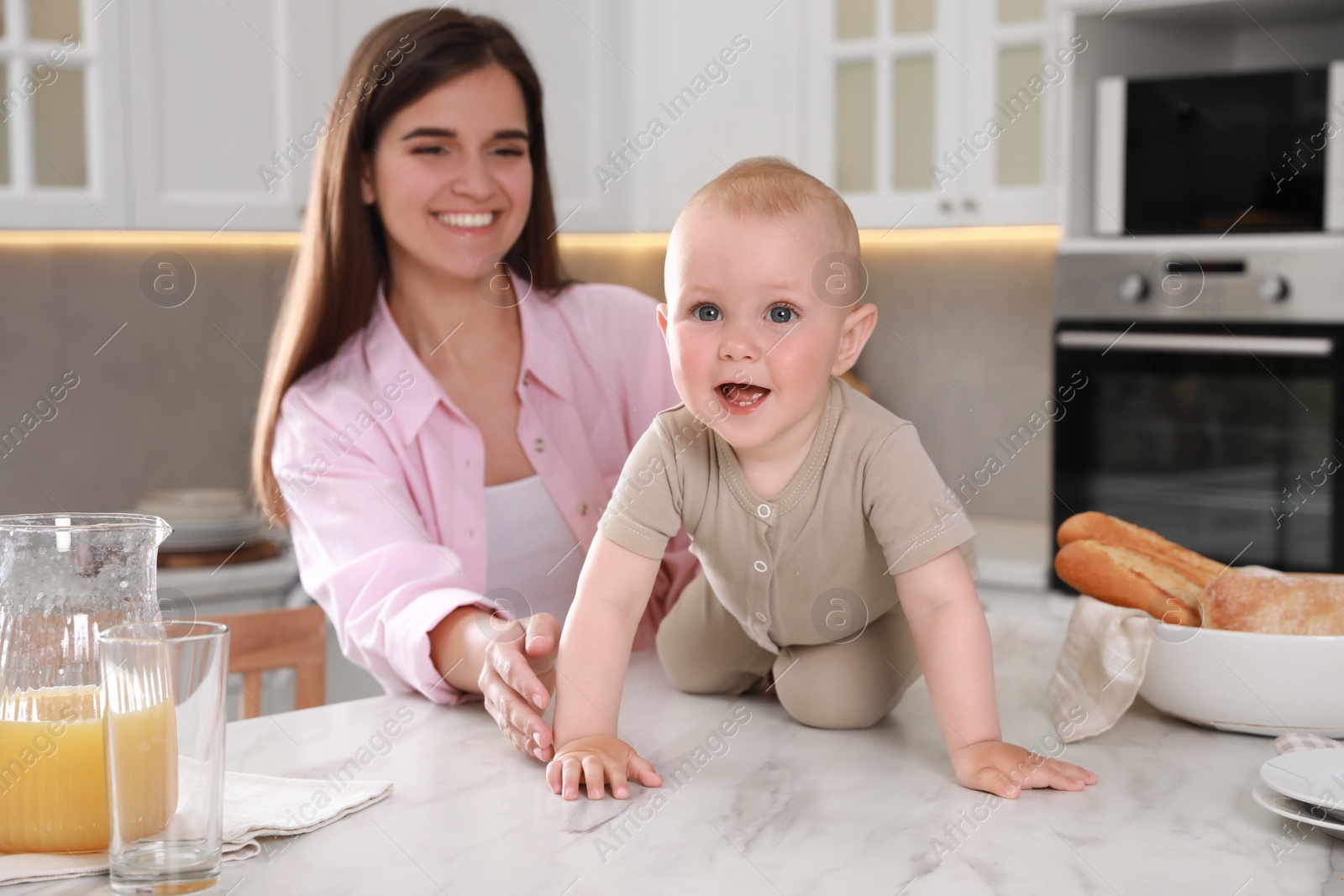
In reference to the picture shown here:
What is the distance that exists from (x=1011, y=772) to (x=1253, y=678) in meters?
0.20

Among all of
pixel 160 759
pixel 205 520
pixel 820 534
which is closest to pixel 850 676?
pixel 820 534

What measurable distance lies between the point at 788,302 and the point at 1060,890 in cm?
37

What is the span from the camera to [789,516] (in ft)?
2.64

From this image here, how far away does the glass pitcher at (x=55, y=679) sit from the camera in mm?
619

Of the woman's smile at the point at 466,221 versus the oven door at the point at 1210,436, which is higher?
the woman's smile at the point at 466,221

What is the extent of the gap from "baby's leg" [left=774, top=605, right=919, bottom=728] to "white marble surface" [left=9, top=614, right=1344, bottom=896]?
0.02m

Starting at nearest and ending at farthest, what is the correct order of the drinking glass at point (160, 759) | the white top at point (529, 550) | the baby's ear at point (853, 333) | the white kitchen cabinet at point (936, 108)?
the drinking glass at point (160, 759) < the baby's ear at point (853, 333) < the white top at point (529, 550) < the white kitchen cabinet at point (936, 108)

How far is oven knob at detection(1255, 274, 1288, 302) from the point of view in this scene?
6.97 ft

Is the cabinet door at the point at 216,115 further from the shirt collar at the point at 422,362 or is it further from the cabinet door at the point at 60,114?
the shirt collar at the point at 422,362

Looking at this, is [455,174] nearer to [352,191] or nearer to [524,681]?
[352,191]

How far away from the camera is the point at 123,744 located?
0.57 meters
